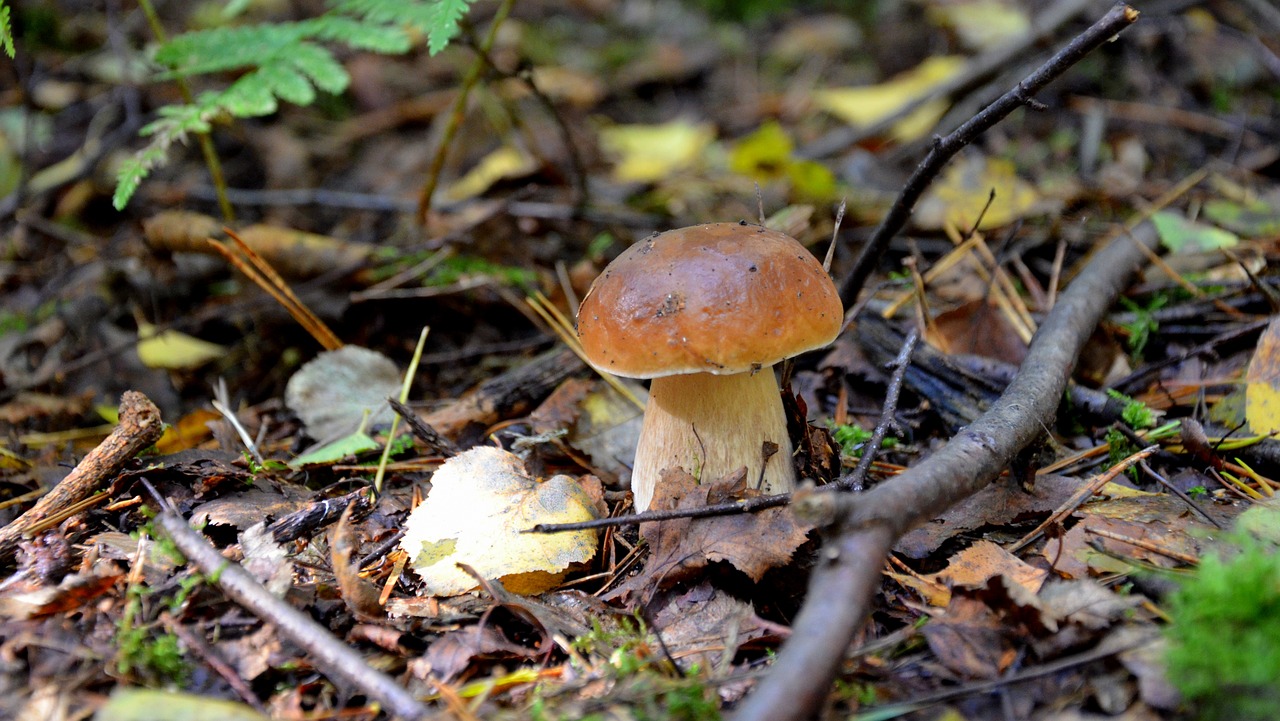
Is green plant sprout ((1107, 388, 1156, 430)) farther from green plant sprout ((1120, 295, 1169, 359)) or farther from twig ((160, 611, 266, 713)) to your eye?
twig ((160, 611, 266, 713))

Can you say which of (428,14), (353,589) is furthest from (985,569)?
(428,14)

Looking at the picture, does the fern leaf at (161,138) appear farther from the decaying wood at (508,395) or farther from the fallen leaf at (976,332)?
the fallen leaf at (976,332)

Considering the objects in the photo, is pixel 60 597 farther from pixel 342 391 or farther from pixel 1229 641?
pixel 1229 641

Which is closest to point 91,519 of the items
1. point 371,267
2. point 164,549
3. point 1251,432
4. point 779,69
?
point 164,549

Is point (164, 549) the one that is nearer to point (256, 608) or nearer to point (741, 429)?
point (256, 608)

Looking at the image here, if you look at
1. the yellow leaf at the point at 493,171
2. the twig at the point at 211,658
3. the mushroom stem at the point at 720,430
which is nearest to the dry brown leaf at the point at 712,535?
the mushroom stem at the point at 720,430

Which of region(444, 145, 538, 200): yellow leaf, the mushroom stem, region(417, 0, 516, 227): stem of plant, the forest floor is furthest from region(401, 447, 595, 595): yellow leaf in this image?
region(444, 145, 538, 200): yellow leaf
